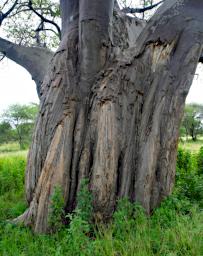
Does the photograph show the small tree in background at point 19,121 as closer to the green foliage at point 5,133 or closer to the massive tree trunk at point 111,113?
the green foliage at point 5,133

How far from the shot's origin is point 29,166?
15.9ft

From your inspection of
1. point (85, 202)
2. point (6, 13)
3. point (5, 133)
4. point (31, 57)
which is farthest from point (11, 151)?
point (85, 202)

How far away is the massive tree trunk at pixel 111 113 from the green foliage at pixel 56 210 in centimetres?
13

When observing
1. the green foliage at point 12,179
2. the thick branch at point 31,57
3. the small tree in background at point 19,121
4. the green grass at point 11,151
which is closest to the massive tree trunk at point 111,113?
the thick branch at point 31,57

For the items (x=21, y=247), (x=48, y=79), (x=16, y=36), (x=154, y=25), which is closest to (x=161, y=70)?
(x=154, y=25)

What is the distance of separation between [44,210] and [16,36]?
24.2 ft

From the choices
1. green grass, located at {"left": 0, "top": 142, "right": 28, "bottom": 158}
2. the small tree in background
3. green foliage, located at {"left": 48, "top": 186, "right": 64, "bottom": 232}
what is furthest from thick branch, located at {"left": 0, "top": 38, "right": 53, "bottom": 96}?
the small tree in background

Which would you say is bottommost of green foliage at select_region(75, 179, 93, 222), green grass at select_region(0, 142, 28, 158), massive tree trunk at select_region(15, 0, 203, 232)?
green grass at select_region(0, 142, 28, 158)

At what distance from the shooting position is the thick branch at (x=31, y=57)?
22.8 feet

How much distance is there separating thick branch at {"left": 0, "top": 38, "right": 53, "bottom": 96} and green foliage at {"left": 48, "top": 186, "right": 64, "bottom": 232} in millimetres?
3449

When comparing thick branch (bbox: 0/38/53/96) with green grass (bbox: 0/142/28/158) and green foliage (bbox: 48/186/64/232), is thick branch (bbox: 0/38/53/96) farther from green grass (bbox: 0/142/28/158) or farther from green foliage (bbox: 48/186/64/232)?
green grass (bbox: 0/142/28/158)

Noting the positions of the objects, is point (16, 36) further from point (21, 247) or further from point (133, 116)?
point (21, 247)

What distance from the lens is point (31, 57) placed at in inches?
276

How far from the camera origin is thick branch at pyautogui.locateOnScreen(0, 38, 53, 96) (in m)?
6.94
